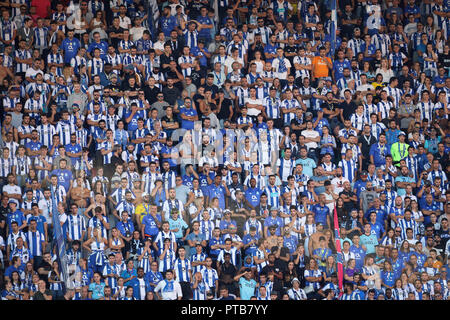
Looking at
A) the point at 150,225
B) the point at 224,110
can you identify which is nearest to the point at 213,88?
the point at 224,110

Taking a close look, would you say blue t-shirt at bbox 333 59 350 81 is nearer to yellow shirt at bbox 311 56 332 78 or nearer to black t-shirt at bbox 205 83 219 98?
yellow shirt at bbox 311 56 332 78

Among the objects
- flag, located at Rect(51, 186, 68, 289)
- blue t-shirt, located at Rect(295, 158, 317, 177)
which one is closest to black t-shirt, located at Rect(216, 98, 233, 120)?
blue t-shirt, located at Rect(295, 158, 317, 177)

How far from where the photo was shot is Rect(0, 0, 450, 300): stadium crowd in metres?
17.5

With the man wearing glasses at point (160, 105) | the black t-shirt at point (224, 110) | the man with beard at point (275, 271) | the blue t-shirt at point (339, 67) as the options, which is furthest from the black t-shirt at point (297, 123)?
the man with beard at point (275, 271)

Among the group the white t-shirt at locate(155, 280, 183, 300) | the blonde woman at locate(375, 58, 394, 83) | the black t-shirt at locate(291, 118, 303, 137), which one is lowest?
the white t-shirt at locate(155, 280, 183, 300)

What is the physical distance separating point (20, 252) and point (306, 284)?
171 inches

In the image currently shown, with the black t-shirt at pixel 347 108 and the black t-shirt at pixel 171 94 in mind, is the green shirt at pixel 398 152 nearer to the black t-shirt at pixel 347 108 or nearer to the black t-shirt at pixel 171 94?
the black t-shirt at pixel 347 108

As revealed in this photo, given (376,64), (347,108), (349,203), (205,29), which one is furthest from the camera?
(376,64)

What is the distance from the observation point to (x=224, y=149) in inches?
736

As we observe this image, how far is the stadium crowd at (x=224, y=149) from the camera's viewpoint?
57.3 feet

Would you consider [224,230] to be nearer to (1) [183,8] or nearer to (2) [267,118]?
(2) [267,118]

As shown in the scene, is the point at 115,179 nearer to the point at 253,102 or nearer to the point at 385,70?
the point at 253,102
